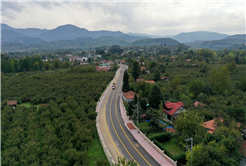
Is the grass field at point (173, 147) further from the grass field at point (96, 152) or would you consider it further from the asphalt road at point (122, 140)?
the grass field at point (96, 152)

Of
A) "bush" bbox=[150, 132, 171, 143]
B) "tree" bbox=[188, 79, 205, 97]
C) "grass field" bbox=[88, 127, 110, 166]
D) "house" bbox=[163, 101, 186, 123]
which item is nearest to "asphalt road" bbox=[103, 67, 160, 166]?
"grass field" bbox=[88, 127, 110, 166]

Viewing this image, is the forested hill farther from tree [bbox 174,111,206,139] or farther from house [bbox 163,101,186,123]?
house [bbox 163,101,186,123]

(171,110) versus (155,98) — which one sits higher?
(155,98)

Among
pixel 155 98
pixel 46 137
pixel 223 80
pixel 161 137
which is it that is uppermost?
pixel 223 80

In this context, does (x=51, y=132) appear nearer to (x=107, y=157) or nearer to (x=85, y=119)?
(x=85, y=119)

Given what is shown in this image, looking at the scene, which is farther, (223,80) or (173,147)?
(223,80)

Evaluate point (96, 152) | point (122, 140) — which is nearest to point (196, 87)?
point (122, 140)

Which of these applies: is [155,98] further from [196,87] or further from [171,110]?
[196,87]

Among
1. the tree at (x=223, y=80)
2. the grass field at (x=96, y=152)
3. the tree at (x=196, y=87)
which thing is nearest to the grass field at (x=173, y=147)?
the grass field at (x=96, y=152)
